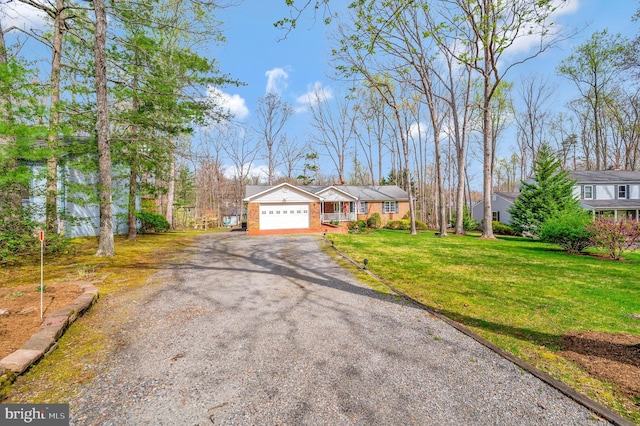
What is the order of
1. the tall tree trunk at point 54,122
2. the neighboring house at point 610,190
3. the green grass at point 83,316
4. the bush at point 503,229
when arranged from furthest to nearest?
the neighboring house at point 610,190, the bush at point 503,229, the tall tree trunk at point 54,122, the green grass at point 83,316

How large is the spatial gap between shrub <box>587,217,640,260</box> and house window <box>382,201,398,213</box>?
19988 mm

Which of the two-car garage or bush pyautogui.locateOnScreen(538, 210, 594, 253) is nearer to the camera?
bush pyautogui.locateOnScreen(538, 210, 594, 253)

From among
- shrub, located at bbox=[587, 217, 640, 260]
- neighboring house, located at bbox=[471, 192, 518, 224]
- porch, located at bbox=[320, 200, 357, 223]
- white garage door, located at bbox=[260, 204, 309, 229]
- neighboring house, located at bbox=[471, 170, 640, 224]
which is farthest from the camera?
porch, located at bbox=[320, 200, 357, 223]

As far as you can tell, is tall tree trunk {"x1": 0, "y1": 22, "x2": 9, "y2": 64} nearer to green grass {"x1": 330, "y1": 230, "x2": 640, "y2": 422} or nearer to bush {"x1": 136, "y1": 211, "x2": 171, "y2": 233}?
bush {"x1": 136, "y1": 211, "x2": 171, "y2": 233}

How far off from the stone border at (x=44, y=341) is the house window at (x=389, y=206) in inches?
1076

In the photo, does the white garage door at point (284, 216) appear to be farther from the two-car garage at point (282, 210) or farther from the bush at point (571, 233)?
the bush at point (571, 233)

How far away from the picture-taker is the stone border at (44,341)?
2.67 meters

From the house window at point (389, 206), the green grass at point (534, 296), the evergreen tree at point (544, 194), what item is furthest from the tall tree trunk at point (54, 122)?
→ the house window at point (389, 206)

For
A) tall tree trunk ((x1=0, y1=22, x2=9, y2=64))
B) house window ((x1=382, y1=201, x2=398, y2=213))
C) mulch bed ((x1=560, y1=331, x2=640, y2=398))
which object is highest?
tall tree trunk ((x1=0, y1=22, x2=9, y2=64))

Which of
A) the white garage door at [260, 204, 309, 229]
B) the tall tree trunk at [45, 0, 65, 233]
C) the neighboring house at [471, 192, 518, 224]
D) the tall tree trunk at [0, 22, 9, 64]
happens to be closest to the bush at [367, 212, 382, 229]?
the white garage door at [260, 204, 309, 229]

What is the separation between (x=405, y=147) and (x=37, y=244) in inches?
832

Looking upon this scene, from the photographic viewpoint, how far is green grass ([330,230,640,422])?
3.12 metres

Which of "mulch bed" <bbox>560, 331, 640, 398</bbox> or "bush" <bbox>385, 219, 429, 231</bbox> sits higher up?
"bush" <bbox>385, 219, 429, 231</bbox>

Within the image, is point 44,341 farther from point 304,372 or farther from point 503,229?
point 503,229
